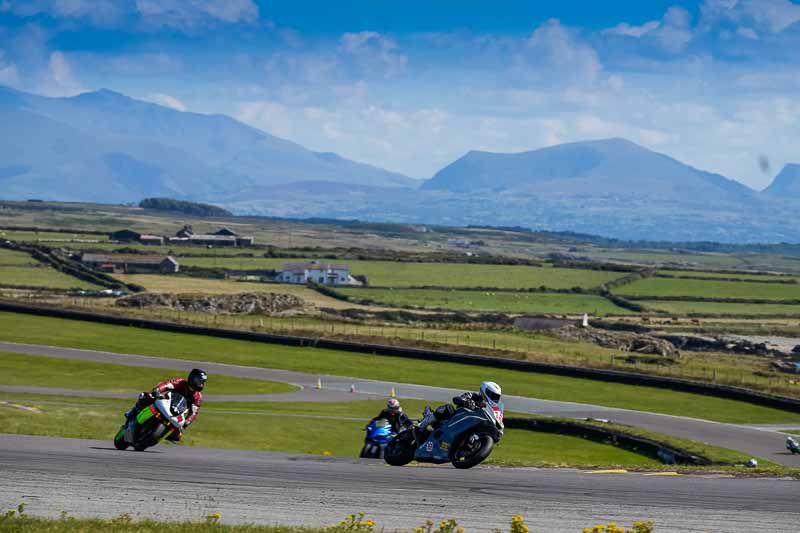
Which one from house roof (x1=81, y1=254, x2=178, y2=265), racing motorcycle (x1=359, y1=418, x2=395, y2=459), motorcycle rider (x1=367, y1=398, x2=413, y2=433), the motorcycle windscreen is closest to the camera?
the motorcycle windscreen

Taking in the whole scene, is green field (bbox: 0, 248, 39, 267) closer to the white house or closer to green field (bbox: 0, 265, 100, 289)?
green field (bbox: 0, 265, 100, 289)

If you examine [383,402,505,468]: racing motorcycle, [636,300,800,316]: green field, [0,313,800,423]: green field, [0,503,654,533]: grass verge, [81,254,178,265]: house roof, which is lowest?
[0,313,800,423]: green field

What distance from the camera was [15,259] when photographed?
509 feet

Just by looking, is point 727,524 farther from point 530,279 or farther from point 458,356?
point 530,279

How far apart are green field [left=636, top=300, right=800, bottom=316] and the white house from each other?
42114 millimetres

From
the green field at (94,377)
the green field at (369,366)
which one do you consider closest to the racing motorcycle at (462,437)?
the green field at (94,377)

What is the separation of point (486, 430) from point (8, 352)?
54.1m

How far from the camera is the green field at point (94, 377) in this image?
5887 cm

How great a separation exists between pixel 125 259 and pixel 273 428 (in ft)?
386

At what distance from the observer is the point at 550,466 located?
27.5m

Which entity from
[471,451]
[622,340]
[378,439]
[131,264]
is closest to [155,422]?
[378,439]

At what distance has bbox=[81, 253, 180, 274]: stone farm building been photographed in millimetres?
151875

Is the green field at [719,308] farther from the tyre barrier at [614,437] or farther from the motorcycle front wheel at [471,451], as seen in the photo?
the motorcycle front wheel at [471,451]

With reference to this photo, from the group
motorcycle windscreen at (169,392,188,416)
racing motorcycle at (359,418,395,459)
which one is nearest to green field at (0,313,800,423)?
racing motorcycle at (359,418,395,459)
